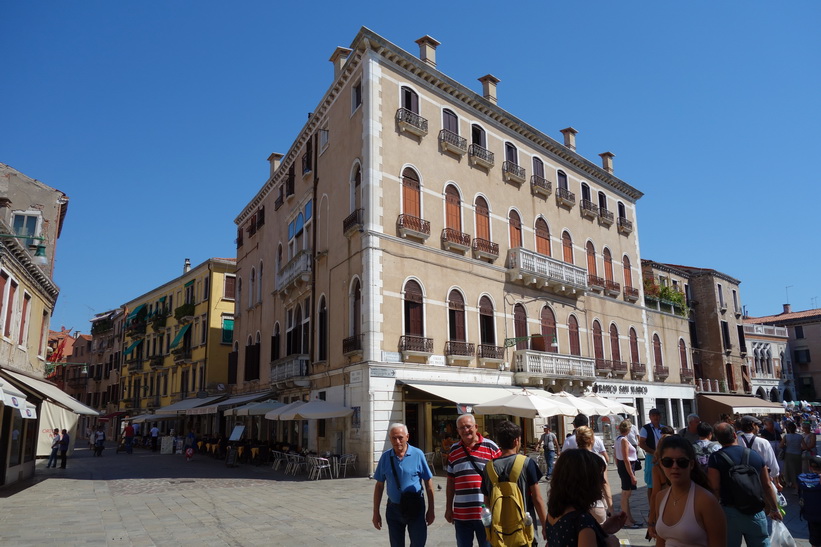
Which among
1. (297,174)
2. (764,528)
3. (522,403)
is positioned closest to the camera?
(764,528)

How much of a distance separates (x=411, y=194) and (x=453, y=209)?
2.09 metres

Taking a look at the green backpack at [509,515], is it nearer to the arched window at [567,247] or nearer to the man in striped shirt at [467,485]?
the man in striped shirt at [467,485]

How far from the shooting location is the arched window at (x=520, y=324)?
2295cm

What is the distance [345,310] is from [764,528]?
15817mm

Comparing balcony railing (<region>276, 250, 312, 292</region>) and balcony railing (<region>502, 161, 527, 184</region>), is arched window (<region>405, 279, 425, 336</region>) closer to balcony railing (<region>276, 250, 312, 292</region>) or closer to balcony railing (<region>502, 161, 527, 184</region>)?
balcony railing (<region>276, 250, 312, 292</region>)

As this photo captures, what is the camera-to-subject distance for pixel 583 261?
27.8 meters

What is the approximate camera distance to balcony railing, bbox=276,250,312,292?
2323cm

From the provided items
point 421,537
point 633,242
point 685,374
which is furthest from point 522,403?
point 685,374

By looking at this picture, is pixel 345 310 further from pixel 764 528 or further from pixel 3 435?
pixel 764 528

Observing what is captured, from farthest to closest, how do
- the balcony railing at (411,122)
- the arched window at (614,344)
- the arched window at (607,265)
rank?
1. the arched window at (607,265)
2. the arched window at (614,344)
3. the balcony railing at (411,122)

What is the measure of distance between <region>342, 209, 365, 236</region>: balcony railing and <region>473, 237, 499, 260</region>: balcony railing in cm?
490

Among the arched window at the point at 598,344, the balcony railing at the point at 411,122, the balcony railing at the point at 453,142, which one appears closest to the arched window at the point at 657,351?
the arched window at the point at 598,344

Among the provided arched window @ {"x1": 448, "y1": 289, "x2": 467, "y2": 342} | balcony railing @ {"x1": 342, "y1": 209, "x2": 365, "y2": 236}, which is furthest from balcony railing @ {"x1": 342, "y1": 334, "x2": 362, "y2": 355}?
arched window @ {"x1": 448, "y1": 289, "x2": 467, "y2": 342}

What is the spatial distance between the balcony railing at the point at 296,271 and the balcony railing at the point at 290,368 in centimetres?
313
